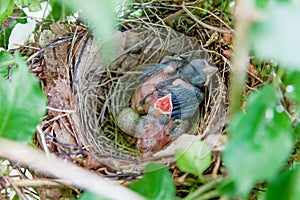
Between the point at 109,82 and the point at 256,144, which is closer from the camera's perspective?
the point at 256,144

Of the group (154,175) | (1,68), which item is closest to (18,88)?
(154,175)

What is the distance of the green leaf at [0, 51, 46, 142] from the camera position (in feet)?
1.79

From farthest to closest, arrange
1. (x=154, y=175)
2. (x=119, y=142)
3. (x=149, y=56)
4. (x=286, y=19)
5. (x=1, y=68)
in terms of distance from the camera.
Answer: (x=149, y=56) < (x=119, y=142) < (x=1, y=68) < (x=154, y=175) < (x=286, y=19)

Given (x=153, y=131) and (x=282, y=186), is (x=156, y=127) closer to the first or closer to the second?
(x=153, y=131)

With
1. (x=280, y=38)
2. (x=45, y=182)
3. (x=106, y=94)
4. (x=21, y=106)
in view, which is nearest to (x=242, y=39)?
(x=280, y=38)

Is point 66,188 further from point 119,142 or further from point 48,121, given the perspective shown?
point 119,142

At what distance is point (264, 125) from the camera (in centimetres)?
45

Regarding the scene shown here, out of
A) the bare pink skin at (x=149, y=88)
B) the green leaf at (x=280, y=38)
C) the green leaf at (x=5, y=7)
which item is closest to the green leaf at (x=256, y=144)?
the green leaf at (x=280, y=38)

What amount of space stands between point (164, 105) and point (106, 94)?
186mm

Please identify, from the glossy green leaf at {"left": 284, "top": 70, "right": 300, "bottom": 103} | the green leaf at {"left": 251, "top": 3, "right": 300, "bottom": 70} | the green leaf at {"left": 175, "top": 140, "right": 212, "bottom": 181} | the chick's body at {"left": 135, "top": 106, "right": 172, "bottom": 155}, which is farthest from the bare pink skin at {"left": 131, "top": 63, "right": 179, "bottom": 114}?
the green leaf at {"left": 251, "top": 3, "right": 300, "bottom": 70}

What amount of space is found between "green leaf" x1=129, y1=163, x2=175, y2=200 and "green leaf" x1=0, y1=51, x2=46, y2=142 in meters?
0.14

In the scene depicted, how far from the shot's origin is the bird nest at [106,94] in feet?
3.17

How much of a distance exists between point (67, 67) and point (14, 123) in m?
0.58

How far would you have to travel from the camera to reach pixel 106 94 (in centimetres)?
135
